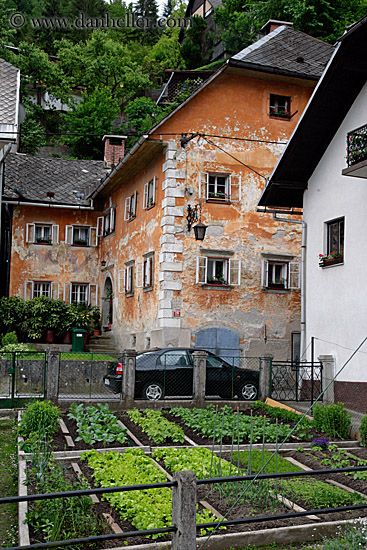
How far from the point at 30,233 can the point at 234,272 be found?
12221 mm

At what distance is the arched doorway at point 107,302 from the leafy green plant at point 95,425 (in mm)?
16166

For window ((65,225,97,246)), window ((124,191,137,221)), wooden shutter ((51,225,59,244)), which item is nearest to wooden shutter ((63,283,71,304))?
window ((65,225,97,246))

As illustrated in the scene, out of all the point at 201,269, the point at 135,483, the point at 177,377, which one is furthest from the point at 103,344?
the point at 135,483

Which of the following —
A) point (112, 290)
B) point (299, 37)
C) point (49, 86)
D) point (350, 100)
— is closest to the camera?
point (350, 100)

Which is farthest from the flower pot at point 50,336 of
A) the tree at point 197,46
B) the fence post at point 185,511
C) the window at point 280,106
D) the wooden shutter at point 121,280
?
the tree at point 197,46

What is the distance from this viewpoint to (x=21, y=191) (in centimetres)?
3191

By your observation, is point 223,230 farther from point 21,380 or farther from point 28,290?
point 28,290

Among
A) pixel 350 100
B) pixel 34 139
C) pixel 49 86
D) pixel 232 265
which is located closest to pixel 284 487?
pixel 350 100

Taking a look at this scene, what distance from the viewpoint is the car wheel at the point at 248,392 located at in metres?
18.0

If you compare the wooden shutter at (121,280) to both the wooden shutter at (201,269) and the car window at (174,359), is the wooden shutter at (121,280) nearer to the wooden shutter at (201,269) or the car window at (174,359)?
the wooden shutter at (201,269)

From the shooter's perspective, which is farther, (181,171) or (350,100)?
(181,171)

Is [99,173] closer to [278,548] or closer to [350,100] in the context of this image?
[350,100]

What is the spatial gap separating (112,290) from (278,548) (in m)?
23.7

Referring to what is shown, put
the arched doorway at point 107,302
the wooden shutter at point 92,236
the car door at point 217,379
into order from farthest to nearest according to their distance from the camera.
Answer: the wooden shutter at point 92,236 → the arched doorway at point 107,302 → the car door at point 217,379
